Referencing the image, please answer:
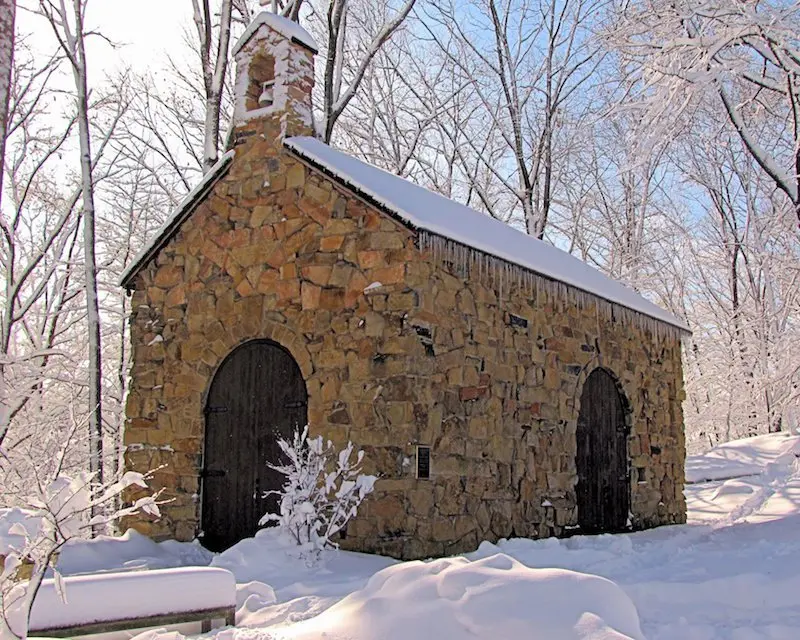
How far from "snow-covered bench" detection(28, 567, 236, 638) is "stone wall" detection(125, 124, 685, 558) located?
119 inches

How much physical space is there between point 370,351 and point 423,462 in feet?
3.74

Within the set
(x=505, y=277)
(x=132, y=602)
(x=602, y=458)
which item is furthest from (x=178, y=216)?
(x=602, y=458)

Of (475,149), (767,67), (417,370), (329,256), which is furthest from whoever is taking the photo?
(475,149)

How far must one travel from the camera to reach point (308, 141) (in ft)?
27.5

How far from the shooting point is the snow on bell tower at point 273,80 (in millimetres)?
8609

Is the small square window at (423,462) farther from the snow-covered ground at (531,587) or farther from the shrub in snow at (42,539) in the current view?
the shrub in snow at (42,539)

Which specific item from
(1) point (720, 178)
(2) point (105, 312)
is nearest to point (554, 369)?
(2) point (105, 312)

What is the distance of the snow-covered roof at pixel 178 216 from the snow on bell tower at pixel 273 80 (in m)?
0.34

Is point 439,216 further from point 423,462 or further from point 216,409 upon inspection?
point 216,409

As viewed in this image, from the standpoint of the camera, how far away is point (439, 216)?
796 cm

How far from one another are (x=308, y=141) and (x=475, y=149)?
1378cm

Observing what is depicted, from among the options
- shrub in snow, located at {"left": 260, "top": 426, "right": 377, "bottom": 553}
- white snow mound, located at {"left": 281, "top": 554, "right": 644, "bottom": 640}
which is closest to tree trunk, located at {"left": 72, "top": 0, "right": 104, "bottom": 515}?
shrub in snow, located at {"left": 260, "top": 426, "right": 377, "bottom": 553}

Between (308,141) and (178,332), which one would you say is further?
(178,332)

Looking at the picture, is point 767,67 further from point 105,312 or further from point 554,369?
point 105,312
